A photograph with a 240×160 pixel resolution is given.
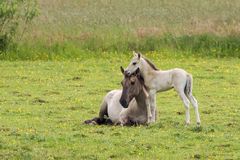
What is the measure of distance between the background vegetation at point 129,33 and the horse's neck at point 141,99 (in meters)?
12.2

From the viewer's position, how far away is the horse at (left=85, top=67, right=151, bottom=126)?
1465 cm

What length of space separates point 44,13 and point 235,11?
25.9 feet

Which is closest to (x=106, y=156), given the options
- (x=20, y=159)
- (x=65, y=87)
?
(x=20, y=159)

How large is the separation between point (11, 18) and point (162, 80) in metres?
13.7

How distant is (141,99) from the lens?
14898 millimetres

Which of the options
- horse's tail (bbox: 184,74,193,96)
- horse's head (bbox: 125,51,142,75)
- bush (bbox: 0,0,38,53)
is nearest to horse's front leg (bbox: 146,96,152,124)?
horse's head (bbox: 125,51,142,75)

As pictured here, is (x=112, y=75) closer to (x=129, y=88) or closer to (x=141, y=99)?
(x=141, y=99)

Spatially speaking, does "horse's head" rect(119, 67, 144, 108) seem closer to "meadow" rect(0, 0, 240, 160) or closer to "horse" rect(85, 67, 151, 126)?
"horse" rect(85, 67, 151, 126)

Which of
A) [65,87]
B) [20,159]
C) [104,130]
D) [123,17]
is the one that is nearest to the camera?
[20,159]

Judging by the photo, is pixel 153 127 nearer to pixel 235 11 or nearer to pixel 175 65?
pixel 175 65

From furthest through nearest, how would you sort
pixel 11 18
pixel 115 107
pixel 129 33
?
pixel 129 33 → pixel 11 18 → pixel 115 107

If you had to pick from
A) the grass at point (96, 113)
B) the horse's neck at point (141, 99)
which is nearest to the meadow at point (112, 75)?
the grass at point (96, 113)

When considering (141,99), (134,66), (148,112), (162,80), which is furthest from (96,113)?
(162,80)

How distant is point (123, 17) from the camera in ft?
104
